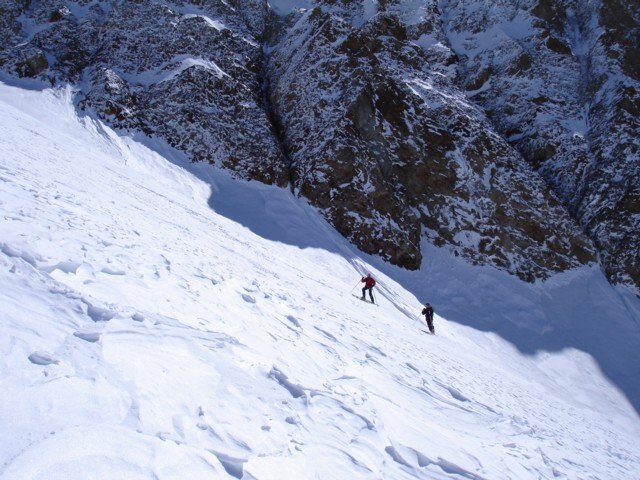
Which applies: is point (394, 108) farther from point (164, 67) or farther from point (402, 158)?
point (164, 67)

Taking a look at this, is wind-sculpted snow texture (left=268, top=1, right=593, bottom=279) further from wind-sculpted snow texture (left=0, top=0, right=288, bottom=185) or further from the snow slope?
the snow slope

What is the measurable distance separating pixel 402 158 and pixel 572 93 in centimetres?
1676

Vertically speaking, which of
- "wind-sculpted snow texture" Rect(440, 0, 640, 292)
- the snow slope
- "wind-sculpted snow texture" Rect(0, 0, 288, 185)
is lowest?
the snow slope

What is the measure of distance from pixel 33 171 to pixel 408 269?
20.3 m

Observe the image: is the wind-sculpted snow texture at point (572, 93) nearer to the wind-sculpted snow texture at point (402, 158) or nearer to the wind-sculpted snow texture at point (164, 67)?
the wind-sculpted snow texture at point (402, 158)

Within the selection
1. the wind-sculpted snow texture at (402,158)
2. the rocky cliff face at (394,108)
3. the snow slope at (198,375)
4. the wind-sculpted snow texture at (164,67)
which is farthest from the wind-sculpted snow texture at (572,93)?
the snow slope at (198,375)

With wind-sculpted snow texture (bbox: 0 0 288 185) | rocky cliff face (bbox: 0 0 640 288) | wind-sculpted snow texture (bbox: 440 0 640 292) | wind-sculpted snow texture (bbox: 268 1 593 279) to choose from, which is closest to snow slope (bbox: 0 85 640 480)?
wind-sculpted snow texture (bbox: 268 1 593 279)

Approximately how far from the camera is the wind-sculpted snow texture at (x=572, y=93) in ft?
94.5

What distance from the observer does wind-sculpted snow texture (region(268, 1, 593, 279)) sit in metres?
27.2

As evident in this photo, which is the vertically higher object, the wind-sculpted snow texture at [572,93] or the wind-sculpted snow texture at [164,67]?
the wind-sculpted snow texture at [572,93]

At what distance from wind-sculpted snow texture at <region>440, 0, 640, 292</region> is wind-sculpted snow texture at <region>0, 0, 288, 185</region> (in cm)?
1960

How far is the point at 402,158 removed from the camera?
3027 centimetres

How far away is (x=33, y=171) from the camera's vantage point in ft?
35.0

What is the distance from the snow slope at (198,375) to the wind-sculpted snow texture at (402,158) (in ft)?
47.1
